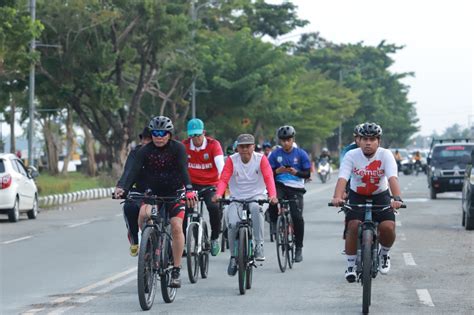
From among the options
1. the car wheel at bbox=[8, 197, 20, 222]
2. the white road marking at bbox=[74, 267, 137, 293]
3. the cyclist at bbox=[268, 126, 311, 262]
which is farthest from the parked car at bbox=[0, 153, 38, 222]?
the cyclist at bbox=[268, 126, 311, 262]

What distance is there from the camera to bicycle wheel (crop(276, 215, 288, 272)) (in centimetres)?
1538

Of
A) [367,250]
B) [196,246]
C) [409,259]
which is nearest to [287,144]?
[409,259]

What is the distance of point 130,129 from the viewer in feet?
173

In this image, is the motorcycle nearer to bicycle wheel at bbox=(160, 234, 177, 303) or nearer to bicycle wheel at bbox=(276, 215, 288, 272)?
bicycle wheel at bbox=(276, 215, 288, 272)

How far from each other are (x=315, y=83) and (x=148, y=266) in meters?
79.0

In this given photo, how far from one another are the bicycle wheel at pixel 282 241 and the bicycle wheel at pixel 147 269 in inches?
152

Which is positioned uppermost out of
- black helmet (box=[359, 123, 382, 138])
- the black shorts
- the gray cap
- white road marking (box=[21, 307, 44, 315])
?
black helmet (box=[359, 123, 382, 138])

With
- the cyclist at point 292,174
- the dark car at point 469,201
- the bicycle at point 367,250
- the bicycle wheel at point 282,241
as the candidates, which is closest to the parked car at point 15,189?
the dark car at point 469,201

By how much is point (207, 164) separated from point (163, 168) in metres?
3.36

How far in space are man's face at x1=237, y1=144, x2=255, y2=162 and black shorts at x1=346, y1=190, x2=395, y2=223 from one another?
217cm

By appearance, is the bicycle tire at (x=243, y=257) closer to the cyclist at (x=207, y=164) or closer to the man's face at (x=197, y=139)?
the cyclist at (x=207, y=164)

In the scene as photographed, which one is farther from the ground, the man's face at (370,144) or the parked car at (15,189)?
the man's face at (370,144)

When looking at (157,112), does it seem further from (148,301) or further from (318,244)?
(148,301)

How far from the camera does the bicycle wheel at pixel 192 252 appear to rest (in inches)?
538
